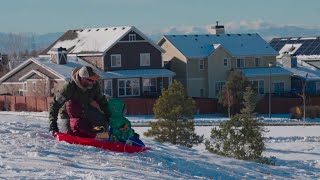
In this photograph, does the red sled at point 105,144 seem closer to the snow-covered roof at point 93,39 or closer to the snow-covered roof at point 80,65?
the snow-covered roof at point 80,65

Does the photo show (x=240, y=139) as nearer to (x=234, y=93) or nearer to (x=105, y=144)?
(x=105, y=144)

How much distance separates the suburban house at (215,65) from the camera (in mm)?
55781

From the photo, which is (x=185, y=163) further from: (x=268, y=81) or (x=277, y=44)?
(x=277, y=44)

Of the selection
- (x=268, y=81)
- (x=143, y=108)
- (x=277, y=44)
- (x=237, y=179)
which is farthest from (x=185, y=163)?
(x=277, y=44)

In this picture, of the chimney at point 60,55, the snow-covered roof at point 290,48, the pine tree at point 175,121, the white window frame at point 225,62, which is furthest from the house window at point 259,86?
the pine tree at point 175,121

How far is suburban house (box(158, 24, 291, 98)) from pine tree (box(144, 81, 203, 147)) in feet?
96.8

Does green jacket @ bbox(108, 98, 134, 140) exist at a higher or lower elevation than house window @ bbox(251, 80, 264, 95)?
lower

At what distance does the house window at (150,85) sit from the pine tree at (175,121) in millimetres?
26886

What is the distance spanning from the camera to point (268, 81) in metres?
56.3

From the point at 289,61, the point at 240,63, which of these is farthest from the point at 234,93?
the point at 289,61

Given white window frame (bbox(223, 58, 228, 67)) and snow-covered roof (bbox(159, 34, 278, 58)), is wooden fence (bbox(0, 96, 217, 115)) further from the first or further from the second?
white window frame (bbox(223, 58, 228, 67))

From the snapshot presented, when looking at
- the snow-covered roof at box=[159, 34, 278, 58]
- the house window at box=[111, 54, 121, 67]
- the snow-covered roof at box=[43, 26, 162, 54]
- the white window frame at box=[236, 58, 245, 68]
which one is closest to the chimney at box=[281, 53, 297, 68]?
the snow-covered roof at box=[159, 34, 278, 58]

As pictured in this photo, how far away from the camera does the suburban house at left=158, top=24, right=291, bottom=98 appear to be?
55781 mm

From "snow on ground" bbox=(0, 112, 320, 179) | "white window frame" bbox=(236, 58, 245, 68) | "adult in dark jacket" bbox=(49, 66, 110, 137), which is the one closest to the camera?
"snow on ground" bbox=(0, 112, 320, 179)
